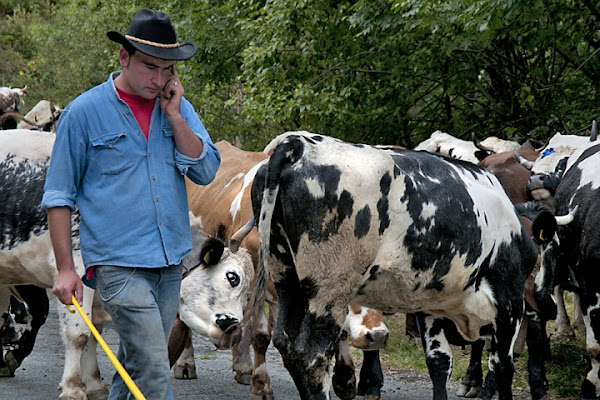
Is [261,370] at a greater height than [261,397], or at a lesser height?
greater

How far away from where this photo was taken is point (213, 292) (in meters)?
6.73

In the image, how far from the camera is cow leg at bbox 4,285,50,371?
7.84m

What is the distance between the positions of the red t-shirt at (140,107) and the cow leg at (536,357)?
4.58m

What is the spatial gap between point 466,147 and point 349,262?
7859 mm

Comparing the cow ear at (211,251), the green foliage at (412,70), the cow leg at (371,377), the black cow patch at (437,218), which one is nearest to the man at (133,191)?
the black cow patch at (437,218)

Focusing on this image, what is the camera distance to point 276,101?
46.0 feet

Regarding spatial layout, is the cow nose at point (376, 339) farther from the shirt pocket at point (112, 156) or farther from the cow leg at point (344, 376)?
the shirt pocket at point (112, 156)

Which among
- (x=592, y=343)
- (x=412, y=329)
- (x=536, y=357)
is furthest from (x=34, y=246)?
(x=412, y=329)

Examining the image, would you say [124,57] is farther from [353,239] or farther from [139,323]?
[353,239]

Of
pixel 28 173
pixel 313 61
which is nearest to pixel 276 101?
pixel 313 61

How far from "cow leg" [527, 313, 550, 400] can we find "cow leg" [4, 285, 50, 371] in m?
4.22

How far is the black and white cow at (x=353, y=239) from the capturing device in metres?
5.43

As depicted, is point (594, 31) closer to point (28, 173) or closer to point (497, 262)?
point (497, 262)

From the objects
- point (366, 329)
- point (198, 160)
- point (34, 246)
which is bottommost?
point (366, 329)
